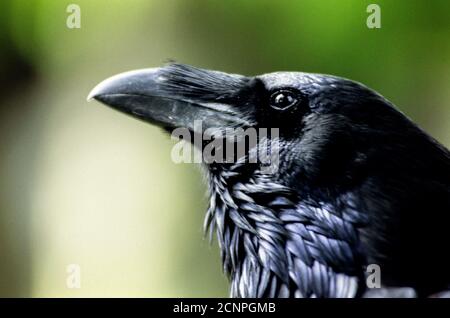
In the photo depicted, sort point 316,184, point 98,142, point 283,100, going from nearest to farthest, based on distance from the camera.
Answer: point 316,184 → point 283,100 → point 98,142

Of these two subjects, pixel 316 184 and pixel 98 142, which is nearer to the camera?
pixel 316 184

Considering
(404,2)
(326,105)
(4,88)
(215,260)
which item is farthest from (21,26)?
(326,105)

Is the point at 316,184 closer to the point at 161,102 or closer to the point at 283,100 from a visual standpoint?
the point at 283,100

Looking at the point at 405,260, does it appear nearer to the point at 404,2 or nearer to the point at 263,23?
the point at 404,2

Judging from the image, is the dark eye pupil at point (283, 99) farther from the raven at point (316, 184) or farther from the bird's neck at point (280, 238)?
the bird's neck at point (280, 238)

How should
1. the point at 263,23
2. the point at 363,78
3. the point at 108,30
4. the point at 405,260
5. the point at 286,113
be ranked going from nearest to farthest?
the point at 405,260
the point at 286,113
the point at 363,78
the point at 263,23
the point at 108,30

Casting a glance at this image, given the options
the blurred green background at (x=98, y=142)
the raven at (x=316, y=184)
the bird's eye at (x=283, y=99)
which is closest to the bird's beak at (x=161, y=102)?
the raven at (x=316, y=184)

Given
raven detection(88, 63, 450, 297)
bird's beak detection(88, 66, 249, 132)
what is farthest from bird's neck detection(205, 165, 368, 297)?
bird's beak detection(88, 66, 249, 132)

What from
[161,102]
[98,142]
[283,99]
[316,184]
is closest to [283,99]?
[283,99]
